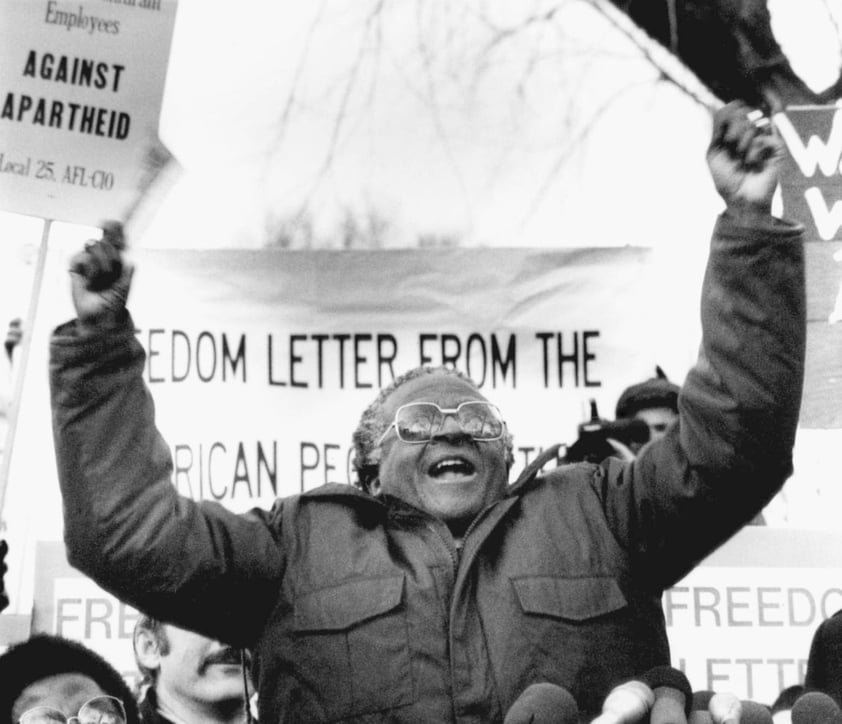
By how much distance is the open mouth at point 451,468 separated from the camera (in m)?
3.25

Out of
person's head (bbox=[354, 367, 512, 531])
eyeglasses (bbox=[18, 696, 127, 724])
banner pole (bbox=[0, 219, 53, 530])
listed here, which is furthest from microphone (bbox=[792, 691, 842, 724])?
banner pole (bbox=[0, 219, 53, 530])

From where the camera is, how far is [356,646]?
2.96 m

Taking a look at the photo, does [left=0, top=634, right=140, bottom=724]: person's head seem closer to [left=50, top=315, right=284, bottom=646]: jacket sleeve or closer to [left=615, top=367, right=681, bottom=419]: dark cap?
[left=50, top=315, right=284, bottom=646]: jacket sleeve

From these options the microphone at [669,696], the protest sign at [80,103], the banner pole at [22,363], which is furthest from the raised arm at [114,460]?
the protest sign at [80,103]

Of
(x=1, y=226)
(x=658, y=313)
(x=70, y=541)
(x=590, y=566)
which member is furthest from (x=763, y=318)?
(x=1, y=226)

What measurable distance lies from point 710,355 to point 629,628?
1.52ft

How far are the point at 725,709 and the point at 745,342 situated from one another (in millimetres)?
721

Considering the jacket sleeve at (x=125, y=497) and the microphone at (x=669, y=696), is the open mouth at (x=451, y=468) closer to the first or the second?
the jacket sleeve at (x=125, y=497)

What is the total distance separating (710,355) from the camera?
9.38ft

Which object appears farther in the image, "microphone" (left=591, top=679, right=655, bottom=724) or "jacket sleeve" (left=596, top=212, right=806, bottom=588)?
"jacket sleeve" (left=596, top=212, right=806, bottom=588)

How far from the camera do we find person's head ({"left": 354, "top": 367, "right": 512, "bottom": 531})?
3.19 meters

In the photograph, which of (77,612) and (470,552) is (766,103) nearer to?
(77,612)

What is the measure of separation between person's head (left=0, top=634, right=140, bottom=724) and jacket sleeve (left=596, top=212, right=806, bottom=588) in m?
1.33

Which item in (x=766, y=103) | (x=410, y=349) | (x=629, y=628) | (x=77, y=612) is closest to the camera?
(x=629, y=628)
